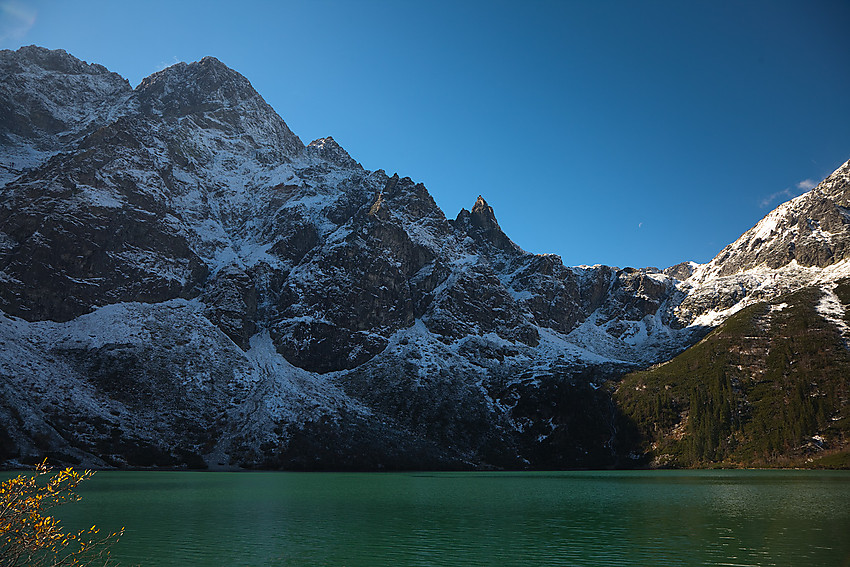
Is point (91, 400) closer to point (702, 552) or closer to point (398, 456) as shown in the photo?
point (398, 456)

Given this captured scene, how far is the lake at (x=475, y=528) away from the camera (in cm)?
3581

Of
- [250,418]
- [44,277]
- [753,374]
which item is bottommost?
[250,418]

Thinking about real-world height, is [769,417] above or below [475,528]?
above

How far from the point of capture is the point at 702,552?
3697cm


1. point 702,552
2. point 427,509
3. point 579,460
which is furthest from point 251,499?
point 579,460

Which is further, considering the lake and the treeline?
the treeline

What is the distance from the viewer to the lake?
3581 cm

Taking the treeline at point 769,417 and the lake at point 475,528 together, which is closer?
the lake at point 475,528

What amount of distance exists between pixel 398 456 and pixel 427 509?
122m

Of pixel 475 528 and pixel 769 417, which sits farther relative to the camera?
pixel 769 417

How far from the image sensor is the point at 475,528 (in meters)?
48.0

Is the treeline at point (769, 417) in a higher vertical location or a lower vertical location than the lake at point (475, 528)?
higher

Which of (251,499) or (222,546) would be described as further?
(251,499)

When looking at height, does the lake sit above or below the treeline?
below
